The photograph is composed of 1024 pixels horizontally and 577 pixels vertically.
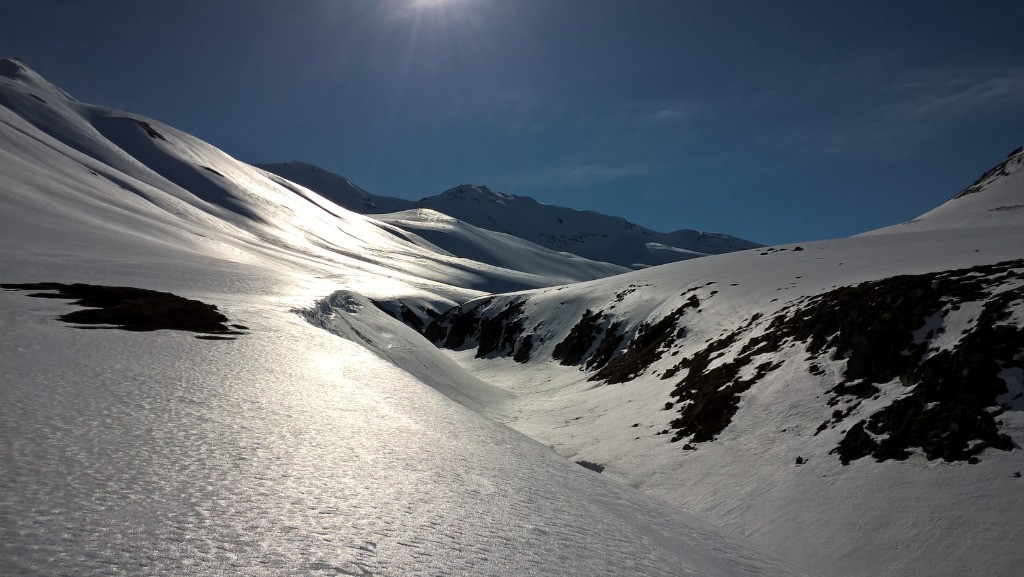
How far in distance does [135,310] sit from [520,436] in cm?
1475

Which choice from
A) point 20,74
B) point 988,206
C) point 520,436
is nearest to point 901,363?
point 520,436

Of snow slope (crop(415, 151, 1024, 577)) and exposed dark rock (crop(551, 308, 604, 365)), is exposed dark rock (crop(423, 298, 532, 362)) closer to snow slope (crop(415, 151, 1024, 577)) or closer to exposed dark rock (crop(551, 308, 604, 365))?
exposed dark rock (crop(551, 308, 604, 365))

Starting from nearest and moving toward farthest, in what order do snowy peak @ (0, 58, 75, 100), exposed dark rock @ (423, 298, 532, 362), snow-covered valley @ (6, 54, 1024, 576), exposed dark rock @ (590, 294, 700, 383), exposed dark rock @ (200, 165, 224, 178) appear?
snow-covered valley @ (6, 54, 1024, 576) → exposed dark rock @ (590, 294, 700, 383) → exposed dark rock @ (423, 298, 532, 362) → snowy peak @ (0, 58, 75, 100) → exposed dark rock @ (200, 165, 224, 178)

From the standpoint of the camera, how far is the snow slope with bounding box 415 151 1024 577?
12086mm

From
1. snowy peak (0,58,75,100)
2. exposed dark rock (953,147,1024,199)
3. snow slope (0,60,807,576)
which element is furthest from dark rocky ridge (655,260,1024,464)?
snowy peak (0,58,75,100)

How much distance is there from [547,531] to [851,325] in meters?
18.0

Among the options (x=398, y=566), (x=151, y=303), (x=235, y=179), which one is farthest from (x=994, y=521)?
(x=235, y=179)

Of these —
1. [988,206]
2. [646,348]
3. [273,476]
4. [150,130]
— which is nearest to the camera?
[273,476]

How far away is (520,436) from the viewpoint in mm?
15992

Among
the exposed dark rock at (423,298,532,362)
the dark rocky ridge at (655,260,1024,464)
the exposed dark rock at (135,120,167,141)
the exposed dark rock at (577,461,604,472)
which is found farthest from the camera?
the exposed dark rock at (135,120,167,141)

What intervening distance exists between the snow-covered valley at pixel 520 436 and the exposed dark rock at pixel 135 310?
106 centimetres

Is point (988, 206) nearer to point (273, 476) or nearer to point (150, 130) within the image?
point (273, 476)

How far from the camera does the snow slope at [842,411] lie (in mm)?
12086

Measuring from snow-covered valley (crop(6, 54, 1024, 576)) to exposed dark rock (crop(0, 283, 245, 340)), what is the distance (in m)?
1.06
